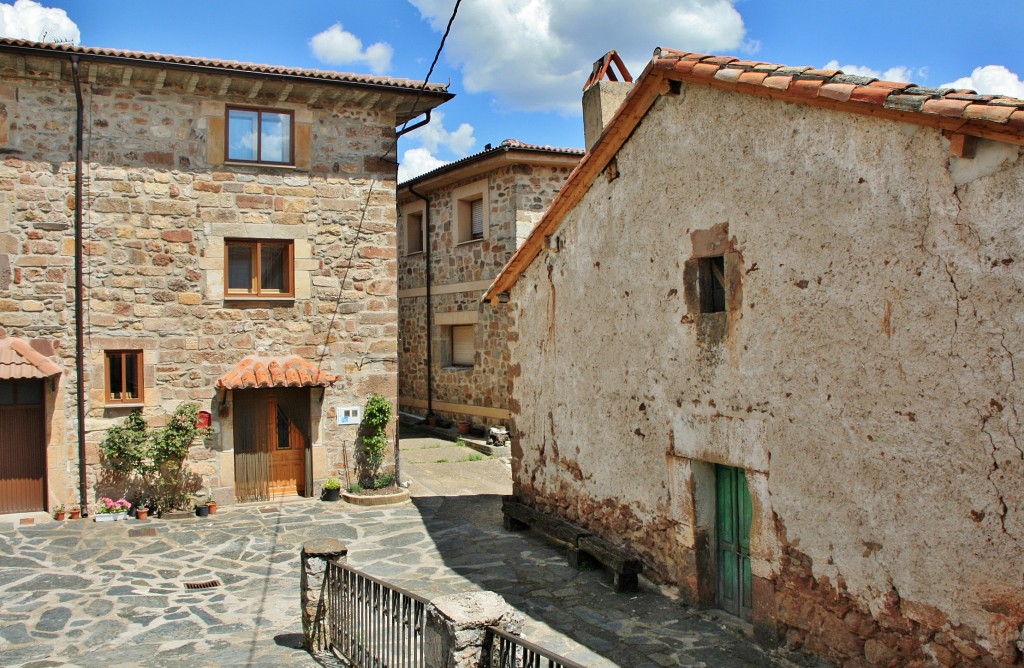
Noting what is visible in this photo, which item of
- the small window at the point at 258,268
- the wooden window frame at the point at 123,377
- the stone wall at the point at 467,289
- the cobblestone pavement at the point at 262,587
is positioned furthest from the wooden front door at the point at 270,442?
the stone wall at the point at 467,289

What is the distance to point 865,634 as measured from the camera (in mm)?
5695

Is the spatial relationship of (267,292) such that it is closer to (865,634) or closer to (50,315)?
(50,315)

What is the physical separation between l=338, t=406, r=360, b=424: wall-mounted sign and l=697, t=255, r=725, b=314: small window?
7.25 metres

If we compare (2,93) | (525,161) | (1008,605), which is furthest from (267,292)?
(1008,605)

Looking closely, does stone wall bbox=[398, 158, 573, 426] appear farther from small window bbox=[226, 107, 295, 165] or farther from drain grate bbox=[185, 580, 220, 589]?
drain grate bbox=[185, 580, 220, 589]

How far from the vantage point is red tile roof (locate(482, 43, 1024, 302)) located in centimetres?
475

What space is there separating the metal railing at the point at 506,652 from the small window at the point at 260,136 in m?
9.77

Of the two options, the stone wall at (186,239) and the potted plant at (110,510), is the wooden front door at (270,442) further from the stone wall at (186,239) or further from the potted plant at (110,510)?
the potted plant at (110,510)

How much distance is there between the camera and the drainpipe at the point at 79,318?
37.5ft

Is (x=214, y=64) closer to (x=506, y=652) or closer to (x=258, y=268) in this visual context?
(x=258, y=268)

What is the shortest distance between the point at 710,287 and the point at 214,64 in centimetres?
821

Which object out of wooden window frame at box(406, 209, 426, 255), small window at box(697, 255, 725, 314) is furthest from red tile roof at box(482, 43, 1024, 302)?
wooden window frame at box(406, 209, 426, 255)

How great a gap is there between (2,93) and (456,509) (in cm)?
874

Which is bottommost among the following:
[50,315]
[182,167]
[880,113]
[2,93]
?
[50,315]
